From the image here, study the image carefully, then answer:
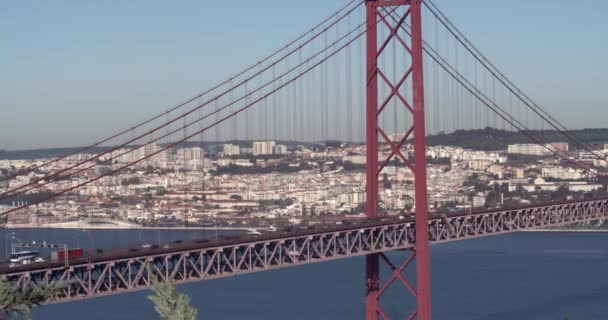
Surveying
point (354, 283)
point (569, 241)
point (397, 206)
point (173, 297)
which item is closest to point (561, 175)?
point (569, 241)

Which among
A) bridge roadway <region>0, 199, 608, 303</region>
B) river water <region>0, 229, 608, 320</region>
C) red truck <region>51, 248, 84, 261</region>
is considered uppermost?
red truck <region>51, 248, 84, 261</region>

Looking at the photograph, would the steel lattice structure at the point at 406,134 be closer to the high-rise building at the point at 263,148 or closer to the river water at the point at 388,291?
the river water at the point at 388,291

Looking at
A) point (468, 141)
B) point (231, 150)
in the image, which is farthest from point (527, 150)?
point (231, 150)

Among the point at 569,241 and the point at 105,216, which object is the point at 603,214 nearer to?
the point at 105,216

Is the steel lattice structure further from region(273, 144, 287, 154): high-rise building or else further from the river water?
region(273, 144, 287, 154): high-rise building

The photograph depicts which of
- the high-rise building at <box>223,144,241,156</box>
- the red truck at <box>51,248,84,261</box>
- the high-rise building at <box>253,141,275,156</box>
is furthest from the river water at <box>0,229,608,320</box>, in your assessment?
the red truck at <box>51,248,84,261</box>

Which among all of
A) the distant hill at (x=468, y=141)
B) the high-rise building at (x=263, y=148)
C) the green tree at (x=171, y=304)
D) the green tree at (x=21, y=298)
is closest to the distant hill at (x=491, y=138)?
the distant hill at (x=468, y=141)
